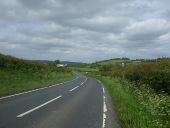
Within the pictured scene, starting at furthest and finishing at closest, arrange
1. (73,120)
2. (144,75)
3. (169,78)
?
(144,75) → (169,78) → (73,120)

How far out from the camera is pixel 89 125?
37.7ft

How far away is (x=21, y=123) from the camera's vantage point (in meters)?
10.8

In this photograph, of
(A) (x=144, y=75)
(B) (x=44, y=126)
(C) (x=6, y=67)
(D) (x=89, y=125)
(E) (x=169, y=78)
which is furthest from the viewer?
(C) (x=6, y=67)

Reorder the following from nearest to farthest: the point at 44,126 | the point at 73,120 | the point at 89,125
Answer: the point at 44,126 < the point at 89,125 < the point at 73,120

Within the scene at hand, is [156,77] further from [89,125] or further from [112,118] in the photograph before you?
[89,125]

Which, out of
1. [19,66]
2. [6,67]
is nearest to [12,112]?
[6,67]

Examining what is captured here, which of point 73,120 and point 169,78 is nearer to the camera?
point 73,120

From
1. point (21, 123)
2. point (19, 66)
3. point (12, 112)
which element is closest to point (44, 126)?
point (21, 123)

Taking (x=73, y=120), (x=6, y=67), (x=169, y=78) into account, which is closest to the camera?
(x=73, y=120)

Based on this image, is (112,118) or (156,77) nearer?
(112,118)

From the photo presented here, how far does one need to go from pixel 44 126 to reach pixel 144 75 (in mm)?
27116

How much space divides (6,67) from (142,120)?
3048 centimetres

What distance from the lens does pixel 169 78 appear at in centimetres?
3106

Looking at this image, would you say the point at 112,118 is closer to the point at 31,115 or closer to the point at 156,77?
the point at 31,115
